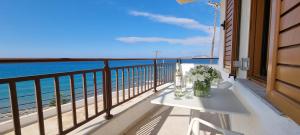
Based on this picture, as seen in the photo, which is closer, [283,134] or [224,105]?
[283,134]

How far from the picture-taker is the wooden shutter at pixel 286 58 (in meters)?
0.59

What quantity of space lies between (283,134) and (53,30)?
4407 centimetres

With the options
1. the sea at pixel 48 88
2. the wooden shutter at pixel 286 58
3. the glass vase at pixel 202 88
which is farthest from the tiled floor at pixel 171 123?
the wooden shutter at pixel 286 58

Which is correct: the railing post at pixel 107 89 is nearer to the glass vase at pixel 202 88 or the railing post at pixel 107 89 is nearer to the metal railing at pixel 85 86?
the metal railing at pixel 85 86

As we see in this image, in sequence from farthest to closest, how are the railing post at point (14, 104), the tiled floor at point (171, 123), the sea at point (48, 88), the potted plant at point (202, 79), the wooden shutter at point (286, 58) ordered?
1. the tiled floor at point (171, 123)
2. the sea at point (48, 88)
3. the potted plant at point (202, 79)
4. the railing post at point (14, 104)
5. the wooden shutter at point (286, 58)

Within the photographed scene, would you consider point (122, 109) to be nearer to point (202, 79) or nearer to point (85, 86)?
point (85, 86)

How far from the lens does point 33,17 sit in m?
34.1

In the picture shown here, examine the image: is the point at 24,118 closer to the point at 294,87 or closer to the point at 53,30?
the point at 294,87

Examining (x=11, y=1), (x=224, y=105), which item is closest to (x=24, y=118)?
(x=224, y=105)

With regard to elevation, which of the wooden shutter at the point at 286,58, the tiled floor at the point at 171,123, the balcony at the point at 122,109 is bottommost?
the tiled floor at the point at 171,123

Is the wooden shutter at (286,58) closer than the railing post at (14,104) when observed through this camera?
Yes

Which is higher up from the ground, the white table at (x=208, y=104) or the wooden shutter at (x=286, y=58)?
the wooden shutter at (x=286, y=58)

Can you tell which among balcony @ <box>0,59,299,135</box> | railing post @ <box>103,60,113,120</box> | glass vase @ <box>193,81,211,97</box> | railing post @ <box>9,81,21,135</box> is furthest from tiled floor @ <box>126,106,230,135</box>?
railing post @ <box>9,81,21,135</box>

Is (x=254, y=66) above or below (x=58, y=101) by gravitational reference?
above
